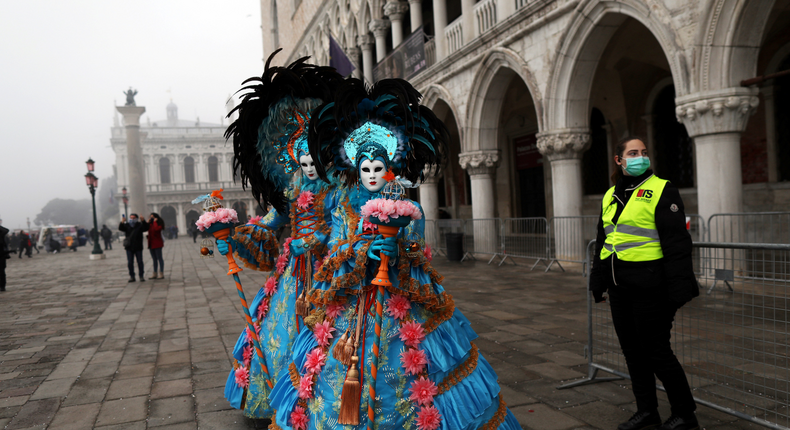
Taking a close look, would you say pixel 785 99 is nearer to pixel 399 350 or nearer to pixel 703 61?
pixel 703 61

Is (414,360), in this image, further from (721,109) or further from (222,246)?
(721,109)

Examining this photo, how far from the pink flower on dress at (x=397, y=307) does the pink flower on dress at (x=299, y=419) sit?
63 centimetres

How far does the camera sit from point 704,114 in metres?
6.47

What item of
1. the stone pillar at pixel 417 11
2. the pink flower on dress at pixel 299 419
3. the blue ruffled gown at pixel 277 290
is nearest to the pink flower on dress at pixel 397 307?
the pink flower on dress at pixel 299 419

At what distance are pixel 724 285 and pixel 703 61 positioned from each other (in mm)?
4545

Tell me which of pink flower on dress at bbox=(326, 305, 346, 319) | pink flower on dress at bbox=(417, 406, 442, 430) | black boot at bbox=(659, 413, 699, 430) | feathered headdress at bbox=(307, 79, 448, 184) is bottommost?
black boot at bbox=(659, 413, 699, 430)

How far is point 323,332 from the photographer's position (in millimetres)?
2260

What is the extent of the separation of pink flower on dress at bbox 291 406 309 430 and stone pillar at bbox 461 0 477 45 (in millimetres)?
10504

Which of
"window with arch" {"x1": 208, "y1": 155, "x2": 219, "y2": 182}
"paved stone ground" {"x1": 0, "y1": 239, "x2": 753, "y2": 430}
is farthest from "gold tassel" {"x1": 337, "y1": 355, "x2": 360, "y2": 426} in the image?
"window with arch" {"x1": 208, "y1": 155, "x2": 219, "y2": 182}

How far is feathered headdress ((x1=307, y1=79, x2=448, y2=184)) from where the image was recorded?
92.4 inches

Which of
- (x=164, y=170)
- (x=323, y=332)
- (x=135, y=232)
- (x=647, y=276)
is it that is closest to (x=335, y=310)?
(x=323, y=332)

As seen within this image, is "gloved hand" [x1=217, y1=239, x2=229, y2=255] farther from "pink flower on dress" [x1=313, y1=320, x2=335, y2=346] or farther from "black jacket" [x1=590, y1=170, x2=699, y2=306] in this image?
"black jacket" [x1=590, y1=170, x2=699, y2=306]

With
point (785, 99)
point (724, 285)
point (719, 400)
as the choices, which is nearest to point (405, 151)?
point (724, 285)

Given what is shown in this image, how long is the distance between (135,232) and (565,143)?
8887 millimetres
